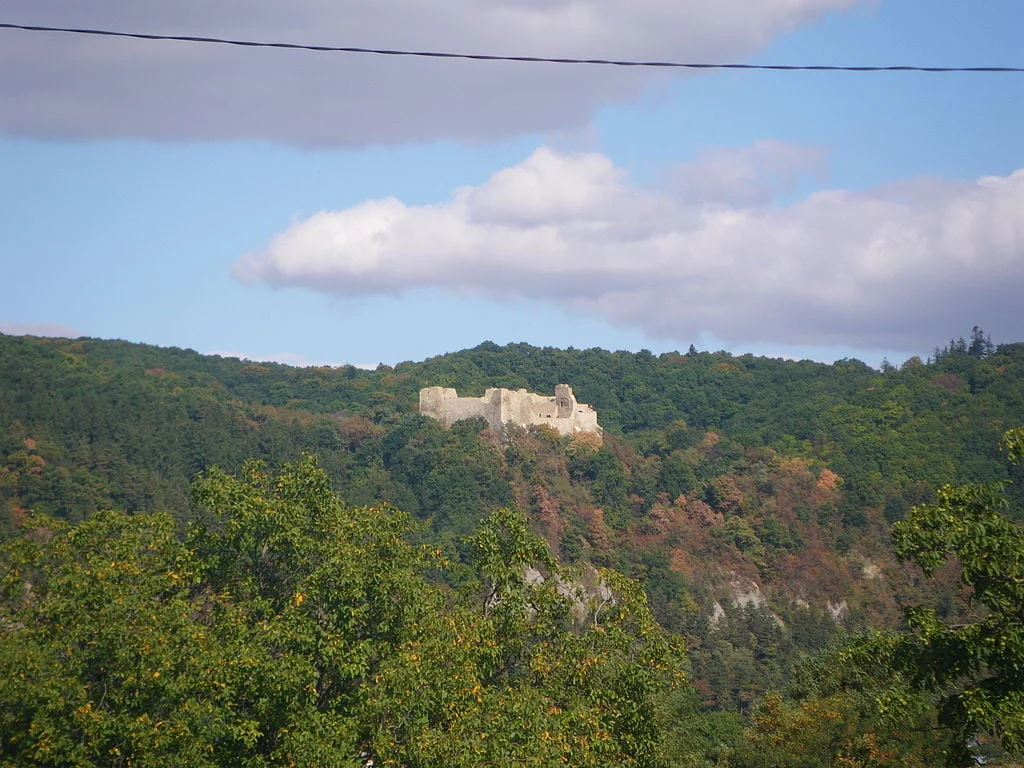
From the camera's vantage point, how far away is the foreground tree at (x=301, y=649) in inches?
597

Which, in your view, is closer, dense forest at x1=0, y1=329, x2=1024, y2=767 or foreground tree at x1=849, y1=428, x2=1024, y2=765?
foreground tree at x1=849, y1=428, x2=1024, y2=765

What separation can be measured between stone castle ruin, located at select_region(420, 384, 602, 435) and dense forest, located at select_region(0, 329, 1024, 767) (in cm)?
148

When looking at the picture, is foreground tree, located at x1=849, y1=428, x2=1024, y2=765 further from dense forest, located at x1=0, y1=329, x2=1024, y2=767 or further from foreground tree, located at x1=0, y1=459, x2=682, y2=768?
foreground tree, located at x1=0, y1=459, x2=682, y2=768

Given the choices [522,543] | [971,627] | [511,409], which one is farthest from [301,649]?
[511,409]

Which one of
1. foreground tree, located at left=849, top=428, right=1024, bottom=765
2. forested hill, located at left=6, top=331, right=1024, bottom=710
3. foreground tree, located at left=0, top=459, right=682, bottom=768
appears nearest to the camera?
foreground tree, located at left=849, top=428, right=1024, bottom=765

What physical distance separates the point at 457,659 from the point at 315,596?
2.26m

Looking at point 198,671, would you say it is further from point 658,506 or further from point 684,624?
point 658,506

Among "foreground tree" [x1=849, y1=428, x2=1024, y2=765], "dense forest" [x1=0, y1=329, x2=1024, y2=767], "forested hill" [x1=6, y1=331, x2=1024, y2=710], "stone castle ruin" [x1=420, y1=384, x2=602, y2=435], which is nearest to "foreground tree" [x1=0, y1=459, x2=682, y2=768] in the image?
"dense forest" [x1=0, y1=329, x2=1024, y2=767]

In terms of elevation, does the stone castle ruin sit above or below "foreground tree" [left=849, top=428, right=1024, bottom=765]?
above

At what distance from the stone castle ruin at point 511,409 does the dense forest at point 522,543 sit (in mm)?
1477

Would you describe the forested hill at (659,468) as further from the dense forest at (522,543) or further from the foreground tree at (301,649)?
the foreground tree at (301,649)

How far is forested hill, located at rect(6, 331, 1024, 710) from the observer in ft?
211

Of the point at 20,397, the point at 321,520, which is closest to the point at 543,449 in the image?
the point at 20,397

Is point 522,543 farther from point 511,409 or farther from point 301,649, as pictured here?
point 511,409
